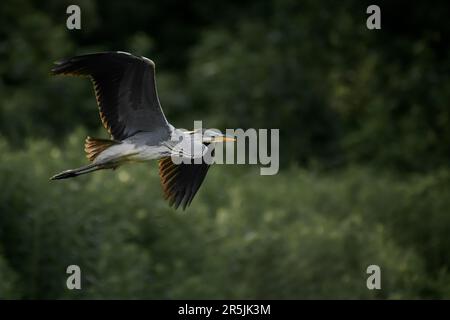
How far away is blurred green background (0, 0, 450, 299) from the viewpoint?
995 cm

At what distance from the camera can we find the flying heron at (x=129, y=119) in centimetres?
709

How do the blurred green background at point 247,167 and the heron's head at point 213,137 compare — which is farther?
the blurred green background at point 247,167

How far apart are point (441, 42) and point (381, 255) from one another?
7.28 m

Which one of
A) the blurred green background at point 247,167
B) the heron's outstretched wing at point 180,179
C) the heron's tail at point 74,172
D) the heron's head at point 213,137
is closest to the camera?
the heron's tail at point 74,172

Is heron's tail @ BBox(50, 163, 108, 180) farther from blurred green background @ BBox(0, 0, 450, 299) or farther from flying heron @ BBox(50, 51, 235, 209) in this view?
blurred green background @ BBox(0, 0, 450, 299)

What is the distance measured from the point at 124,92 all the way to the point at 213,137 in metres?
0.73

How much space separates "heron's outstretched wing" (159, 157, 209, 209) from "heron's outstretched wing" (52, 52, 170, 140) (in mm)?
451

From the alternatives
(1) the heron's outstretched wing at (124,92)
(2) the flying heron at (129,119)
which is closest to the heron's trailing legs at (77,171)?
(2) the flying heron at (129,119)

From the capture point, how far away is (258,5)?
19.1m

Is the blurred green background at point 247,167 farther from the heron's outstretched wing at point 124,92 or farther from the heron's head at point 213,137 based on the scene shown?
the heron's head at point 213,137

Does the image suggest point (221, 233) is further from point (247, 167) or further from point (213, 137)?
point (213, 137)

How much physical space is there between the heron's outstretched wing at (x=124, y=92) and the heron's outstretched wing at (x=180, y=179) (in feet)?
1.48

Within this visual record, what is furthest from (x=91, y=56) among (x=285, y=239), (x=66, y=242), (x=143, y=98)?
(x=285, y=239)

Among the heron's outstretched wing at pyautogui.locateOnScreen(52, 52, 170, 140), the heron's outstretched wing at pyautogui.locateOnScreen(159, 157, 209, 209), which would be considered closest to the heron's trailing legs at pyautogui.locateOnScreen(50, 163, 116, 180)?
the heron's outstretched wing at pyautogui.locateOnScreen(52, 52, 170, 140)
